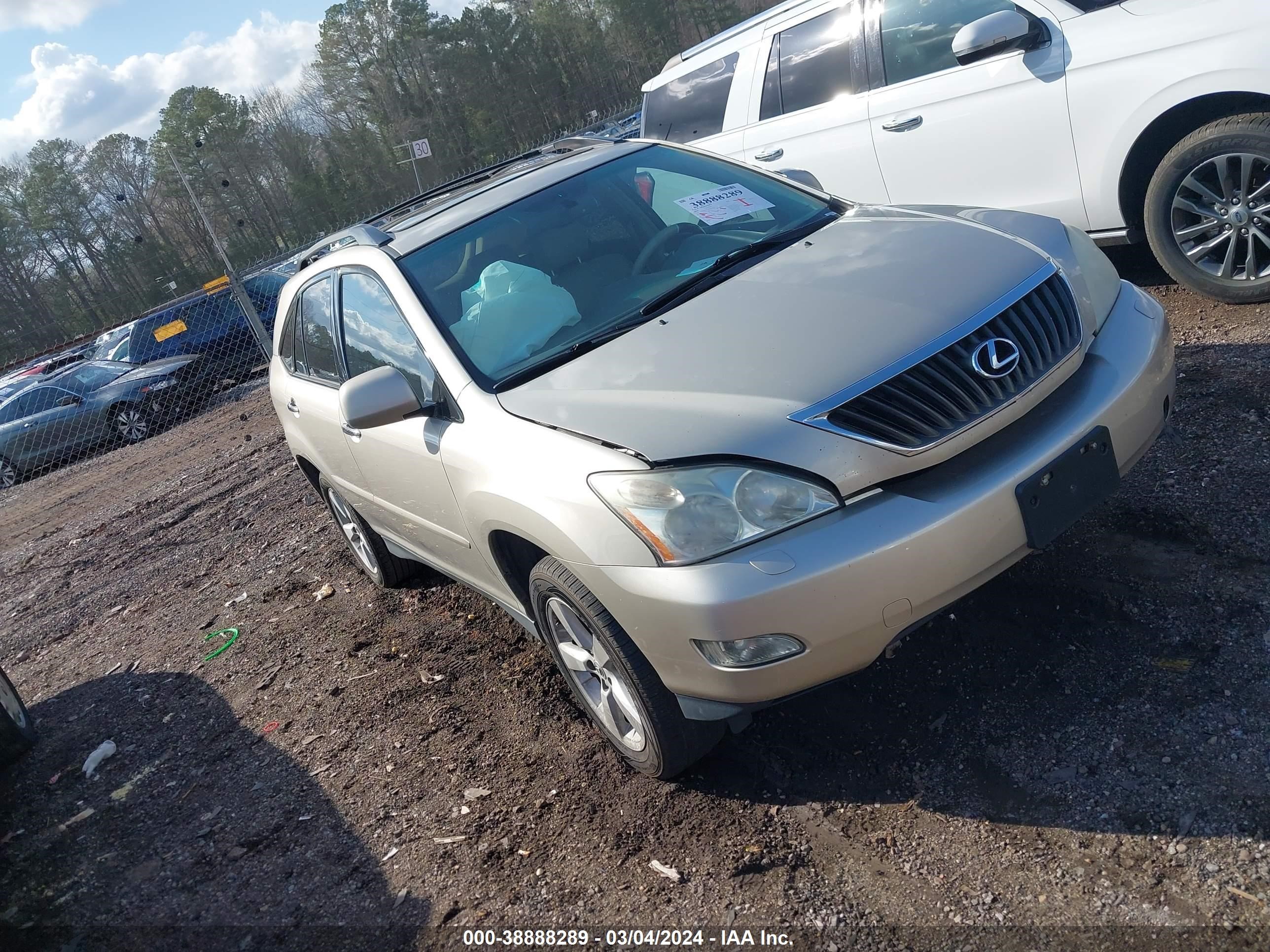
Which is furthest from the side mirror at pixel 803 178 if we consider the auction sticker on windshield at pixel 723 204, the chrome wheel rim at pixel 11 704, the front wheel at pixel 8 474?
the front wheel at pixel 8 474

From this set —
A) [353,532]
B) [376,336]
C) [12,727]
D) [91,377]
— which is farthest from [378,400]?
[91,377]

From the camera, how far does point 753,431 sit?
248 cm

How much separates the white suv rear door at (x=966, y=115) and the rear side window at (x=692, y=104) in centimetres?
120

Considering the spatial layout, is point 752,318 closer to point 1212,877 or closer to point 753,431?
point 753,431

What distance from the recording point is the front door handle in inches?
213

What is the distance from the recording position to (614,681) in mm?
2988

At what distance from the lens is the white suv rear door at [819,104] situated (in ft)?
18.8

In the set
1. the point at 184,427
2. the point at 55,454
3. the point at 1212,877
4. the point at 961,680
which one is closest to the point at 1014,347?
the point at 961,680

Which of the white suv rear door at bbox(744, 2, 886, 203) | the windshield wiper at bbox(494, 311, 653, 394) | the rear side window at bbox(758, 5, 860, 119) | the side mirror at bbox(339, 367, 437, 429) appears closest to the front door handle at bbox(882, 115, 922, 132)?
the white suv rear door at bbox(744, 2, 886, 203)

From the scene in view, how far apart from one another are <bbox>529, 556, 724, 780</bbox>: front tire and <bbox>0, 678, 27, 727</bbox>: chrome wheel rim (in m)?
3.17

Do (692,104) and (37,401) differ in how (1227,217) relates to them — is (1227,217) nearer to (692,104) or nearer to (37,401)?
(692,104)

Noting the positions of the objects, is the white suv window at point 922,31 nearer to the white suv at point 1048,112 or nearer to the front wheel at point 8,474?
the white suv at point 1048,112

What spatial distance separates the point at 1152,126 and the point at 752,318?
294cm

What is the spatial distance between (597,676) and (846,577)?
1.11m
